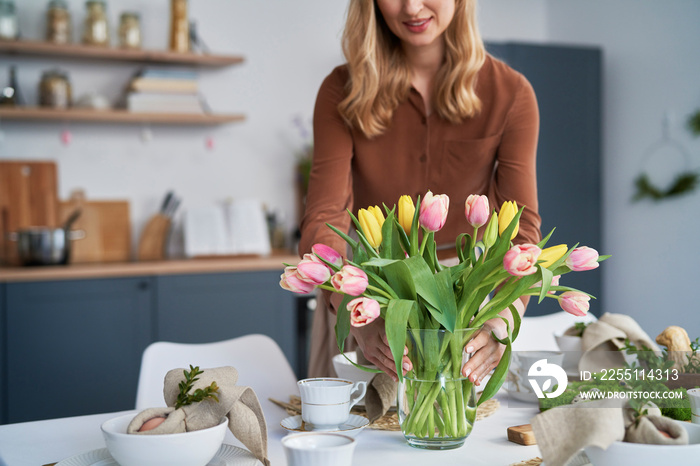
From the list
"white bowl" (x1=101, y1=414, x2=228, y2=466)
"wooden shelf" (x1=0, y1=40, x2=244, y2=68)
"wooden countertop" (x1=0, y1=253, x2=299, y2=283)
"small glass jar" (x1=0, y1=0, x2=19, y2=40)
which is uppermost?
"small glass jar" (x1=0, y1=0, x2=19, y2=40)

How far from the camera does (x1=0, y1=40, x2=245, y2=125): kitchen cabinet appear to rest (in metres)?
3.25

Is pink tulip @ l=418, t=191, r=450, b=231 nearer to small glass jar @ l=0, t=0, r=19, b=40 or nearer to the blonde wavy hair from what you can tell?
the blonde wavy hair

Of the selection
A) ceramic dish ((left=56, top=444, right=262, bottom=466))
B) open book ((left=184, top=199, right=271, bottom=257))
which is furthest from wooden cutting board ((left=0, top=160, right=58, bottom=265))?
A: ceramic dish ((left=56, top=444, right=262, bottom=466))

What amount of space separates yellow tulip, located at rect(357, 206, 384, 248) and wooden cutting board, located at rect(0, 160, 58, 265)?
280 centimetres

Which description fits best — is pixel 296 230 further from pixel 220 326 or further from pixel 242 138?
pixel 220 326

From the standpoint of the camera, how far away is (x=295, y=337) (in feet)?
11.1

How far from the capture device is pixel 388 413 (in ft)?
3.84

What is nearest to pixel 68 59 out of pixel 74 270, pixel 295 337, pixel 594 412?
pixel 74 270

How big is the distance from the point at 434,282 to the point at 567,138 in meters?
3.41

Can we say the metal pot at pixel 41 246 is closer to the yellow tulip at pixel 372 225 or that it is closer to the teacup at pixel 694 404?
the yellow tulip at pixel 372 225

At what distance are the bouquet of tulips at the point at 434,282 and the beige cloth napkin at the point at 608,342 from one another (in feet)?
1.33

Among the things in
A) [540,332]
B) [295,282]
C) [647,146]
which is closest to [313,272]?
[295,282]

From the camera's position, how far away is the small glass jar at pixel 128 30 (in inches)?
135

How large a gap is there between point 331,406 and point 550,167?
3291 mm
